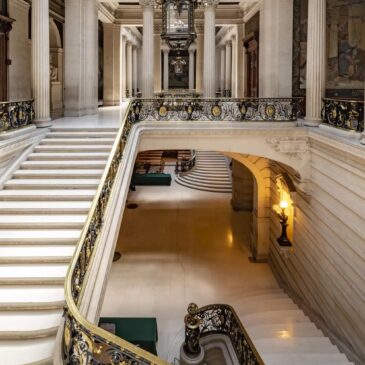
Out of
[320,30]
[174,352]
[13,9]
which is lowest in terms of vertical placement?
[174,352]

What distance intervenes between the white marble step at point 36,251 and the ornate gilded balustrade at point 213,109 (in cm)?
558

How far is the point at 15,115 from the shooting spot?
870 cm

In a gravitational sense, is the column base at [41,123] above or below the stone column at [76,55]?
below

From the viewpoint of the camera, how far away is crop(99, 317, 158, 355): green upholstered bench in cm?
848

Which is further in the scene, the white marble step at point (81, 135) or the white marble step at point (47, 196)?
the white marble step at point (81, 135)

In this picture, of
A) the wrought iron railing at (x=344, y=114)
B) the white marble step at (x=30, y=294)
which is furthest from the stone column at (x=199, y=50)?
the white marble step at (x=30, y=294)

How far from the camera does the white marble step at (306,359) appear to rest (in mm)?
7320

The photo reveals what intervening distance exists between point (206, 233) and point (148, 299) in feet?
17.3

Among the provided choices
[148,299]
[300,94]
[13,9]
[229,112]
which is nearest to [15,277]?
[148,299]

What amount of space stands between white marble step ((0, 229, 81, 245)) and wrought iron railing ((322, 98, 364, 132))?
5.34m

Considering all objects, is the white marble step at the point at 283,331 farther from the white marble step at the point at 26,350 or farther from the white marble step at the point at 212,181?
the white marble step at the point at 212,181

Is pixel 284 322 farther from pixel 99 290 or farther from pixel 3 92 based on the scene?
pixel 3 92

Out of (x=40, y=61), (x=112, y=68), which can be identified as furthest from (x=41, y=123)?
(x=112, y=68)

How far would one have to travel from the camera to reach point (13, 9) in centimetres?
1182
